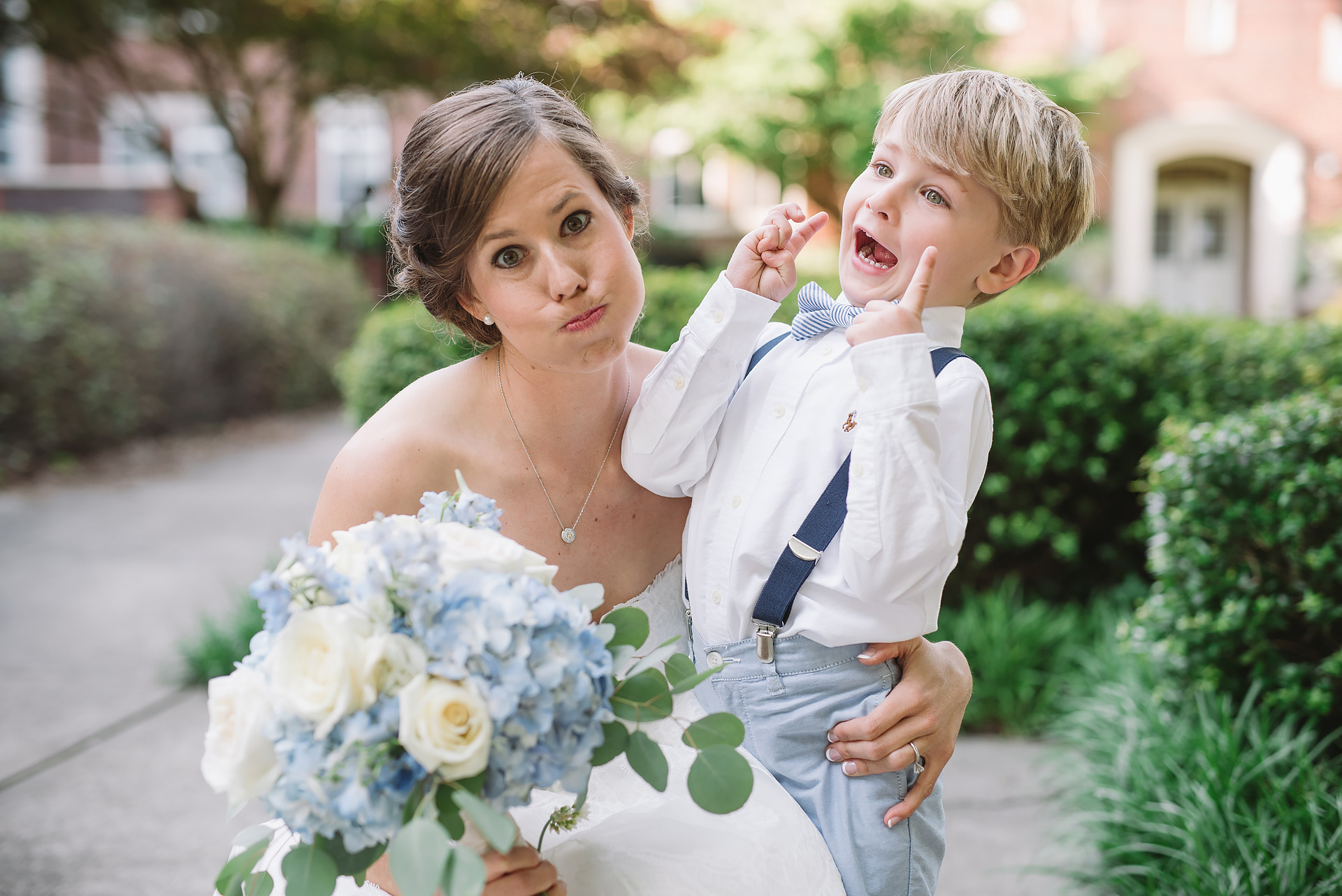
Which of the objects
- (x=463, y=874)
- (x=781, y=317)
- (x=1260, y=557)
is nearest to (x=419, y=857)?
(x=463, y=874)

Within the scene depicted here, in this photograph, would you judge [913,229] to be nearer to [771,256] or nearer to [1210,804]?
[771,256]

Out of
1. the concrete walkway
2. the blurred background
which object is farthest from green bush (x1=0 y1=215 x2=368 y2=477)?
the concrete walkway

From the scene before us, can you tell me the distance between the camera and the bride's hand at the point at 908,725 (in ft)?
5.50

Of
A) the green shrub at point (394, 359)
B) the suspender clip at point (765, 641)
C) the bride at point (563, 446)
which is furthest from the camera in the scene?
the green shrub at point (394, 359)

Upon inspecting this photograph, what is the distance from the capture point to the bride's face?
1.74 m

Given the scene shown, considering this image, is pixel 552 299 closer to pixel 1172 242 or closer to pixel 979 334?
pixel 979 334

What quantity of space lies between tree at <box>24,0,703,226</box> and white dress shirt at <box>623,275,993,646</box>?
1310 cm

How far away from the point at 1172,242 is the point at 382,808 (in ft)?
72.5

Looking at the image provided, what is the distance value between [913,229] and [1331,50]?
835 inches

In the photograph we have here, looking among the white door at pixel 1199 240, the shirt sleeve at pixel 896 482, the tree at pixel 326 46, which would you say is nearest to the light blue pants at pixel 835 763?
the shirt sleeve at pixel 896 482

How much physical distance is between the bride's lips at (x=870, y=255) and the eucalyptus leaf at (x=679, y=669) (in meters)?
0.76

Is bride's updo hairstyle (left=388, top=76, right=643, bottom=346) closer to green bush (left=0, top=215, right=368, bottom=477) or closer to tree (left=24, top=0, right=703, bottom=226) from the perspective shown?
green bush (left=0, top=215, right=368, bottom=477)

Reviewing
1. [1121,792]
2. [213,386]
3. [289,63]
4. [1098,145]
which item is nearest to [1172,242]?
[1098,145]

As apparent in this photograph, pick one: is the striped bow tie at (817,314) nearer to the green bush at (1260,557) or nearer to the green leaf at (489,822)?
the green leaf at (489,822)
